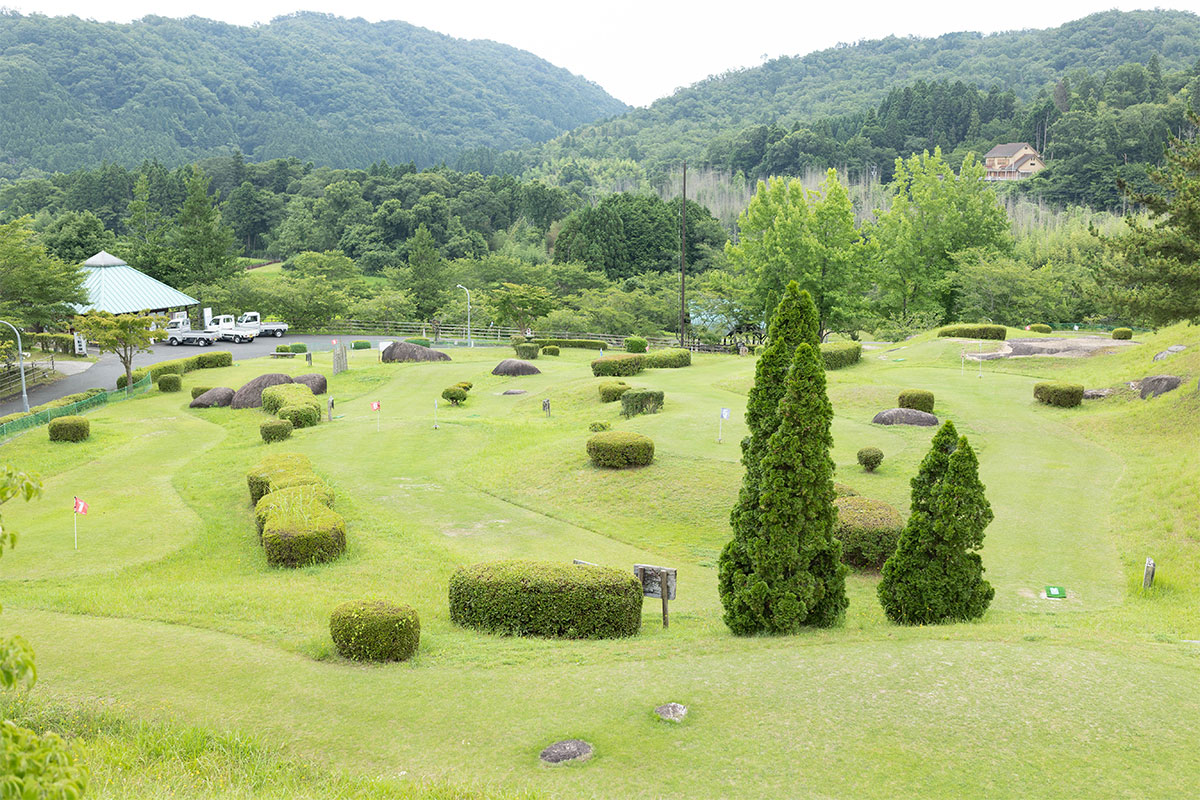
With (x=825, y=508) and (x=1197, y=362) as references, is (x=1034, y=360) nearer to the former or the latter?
(x=1197, y=362)

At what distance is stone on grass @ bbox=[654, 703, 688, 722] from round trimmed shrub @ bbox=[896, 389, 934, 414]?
22167 mm

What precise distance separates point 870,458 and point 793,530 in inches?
464

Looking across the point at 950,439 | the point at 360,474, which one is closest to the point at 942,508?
the point at 950,439

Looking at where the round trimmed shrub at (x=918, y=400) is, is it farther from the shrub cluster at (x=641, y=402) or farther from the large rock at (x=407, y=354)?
the large rock at (x=407, y=354)

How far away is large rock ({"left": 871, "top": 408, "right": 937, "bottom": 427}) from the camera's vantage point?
Result: 28000mm

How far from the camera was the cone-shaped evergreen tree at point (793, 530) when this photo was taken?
12.5 metres

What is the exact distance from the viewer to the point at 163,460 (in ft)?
97.7

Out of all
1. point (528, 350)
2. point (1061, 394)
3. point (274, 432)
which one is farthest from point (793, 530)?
point (528, 350)

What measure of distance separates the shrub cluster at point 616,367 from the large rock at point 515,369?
460cm

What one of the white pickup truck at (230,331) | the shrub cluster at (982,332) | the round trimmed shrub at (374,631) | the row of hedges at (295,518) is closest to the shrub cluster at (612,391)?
the row of hedges at (295,518)

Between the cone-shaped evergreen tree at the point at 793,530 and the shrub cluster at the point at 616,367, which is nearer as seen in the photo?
the cone-shaped evergreen tree at the point at 793,530

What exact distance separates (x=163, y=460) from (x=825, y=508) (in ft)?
84.2

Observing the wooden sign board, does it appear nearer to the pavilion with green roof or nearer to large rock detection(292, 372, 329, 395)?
large rock detection(292, 372, 329, 395)

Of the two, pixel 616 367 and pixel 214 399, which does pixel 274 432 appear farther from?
pixel 616 367
